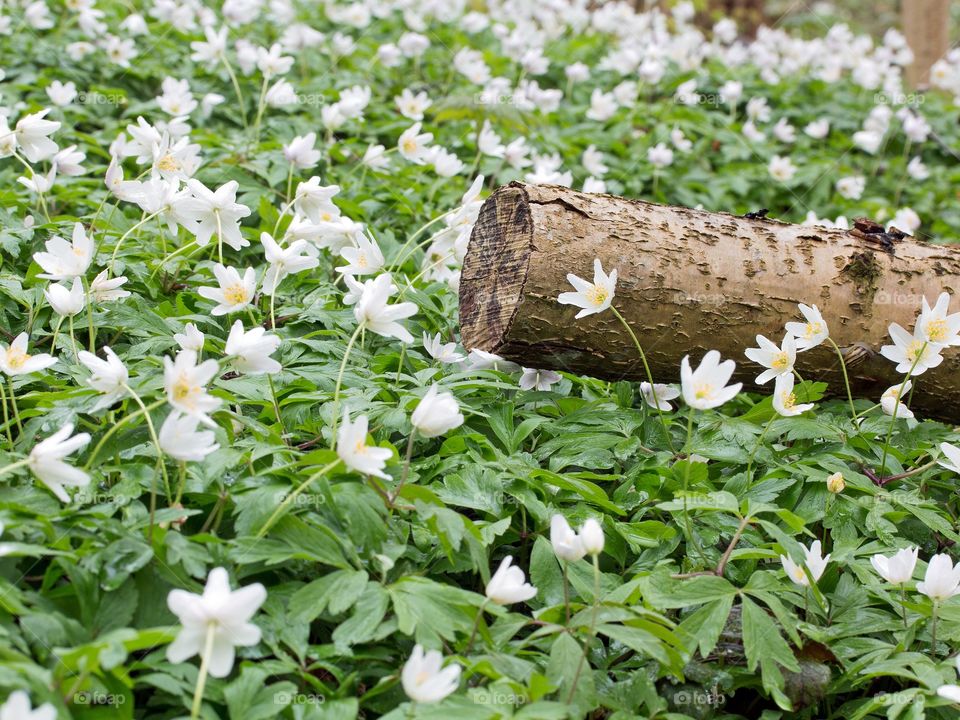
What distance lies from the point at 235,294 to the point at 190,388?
69cm

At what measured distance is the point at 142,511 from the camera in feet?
7.11

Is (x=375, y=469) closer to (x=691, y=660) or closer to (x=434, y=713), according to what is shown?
(x=434, y=713)

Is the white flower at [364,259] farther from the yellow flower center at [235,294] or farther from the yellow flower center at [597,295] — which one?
the yellow flower center at [597,295]

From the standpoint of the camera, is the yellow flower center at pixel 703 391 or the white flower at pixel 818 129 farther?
the white flower at pixel 818 129

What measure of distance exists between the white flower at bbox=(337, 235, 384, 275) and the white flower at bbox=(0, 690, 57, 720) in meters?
1.80

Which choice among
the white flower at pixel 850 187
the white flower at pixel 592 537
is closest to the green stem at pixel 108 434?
the white flower at pixel 592 537

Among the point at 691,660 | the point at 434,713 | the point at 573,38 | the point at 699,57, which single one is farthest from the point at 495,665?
the point at 573,38

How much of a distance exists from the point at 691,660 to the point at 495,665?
56cm

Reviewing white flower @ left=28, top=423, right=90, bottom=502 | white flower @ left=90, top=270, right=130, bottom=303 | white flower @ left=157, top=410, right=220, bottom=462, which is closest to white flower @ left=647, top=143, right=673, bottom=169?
white flower @ left=90, top=270, right=130, bottom=303

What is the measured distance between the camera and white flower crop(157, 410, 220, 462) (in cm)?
205

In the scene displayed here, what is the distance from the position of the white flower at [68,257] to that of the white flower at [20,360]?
0.33 meters
